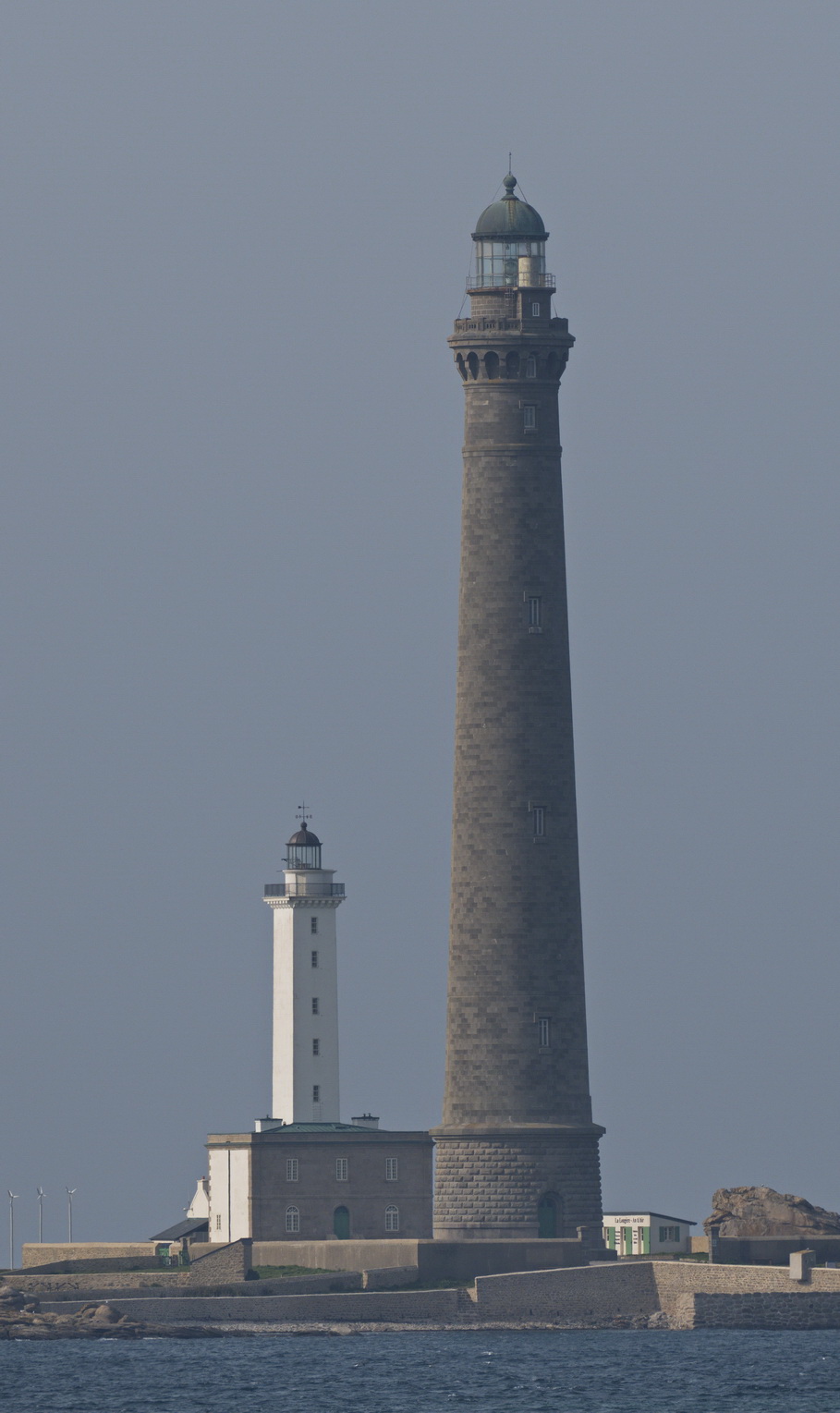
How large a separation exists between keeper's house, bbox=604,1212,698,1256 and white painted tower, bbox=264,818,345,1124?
28.7 ft

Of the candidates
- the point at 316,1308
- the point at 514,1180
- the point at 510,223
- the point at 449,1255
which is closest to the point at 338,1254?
the point at 449,1255

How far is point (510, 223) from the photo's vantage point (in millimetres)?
111938

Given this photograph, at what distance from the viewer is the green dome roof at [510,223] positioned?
112m

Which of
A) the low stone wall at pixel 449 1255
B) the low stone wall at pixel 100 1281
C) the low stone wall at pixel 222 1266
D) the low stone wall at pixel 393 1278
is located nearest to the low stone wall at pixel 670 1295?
the low stone wall at pixel 449 1255

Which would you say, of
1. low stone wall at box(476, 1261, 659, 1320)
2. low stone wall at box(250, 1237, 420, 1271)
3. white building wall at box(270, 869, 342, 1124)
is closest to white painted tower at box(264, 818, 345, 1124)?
white building wall at box(270, 869, 342, 1124)

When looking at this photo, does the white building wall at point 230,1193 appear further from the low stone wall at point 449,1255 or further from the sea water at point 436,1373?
the sea water at point 436,1373

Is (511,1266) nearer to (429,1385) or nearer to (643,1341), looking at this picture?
(643,1341)

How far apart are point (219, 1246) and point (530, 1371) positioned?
51.3ft

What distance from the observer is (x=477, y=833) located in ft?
351

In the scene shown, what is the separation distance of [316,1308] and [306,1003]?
41.4 feet

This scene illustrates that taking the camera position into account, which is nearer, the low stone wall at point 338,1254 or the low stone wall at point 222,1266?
the low stone wall at point 222,1266

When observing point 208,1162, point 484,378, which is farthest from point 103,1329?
point 484,378

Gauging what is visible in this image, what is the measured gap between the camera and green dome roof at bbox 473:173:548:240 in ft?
367

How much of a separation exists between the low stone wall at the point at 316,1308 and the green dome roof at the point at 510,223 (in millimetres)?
29488
